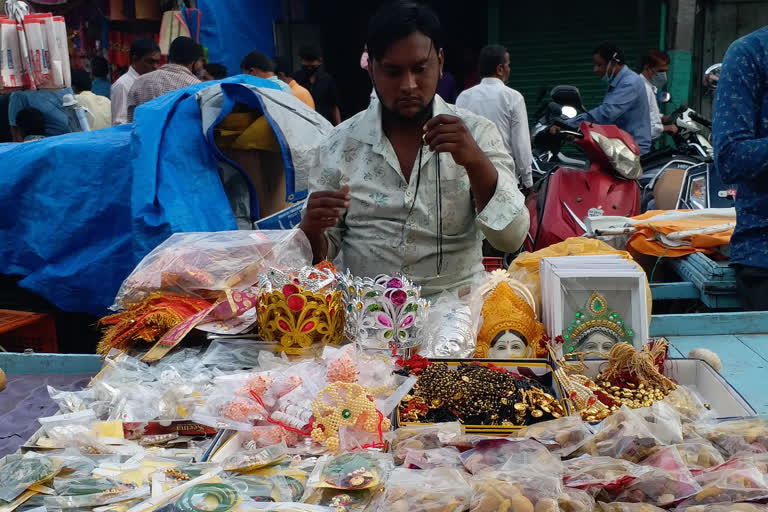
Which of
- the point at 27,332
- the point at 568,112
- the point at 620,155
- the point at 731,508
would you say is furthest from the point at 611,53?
the point at 731,508

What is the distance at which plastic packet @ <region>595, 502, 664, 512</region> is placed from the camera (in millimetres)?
1029

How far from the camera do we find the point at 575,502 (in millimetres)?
1030

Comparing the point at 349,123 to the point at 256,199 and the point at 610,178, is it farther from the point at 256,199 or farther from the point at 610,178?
the point at 610,178

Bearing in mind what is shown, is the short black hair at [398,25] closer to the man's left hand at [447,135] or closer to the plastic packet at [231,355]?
the man's left hand at [447,135]

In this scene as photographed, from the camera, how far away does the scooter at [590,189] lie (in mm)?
4469

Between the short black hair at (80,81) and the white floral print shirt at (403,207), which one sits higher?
the short black hair at (80,81)

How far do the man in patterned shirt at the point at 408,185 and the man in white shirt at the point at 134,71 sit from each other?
148 inches

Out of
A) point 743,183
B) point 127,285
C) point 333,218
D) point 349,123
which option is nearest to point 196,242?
point 127,285

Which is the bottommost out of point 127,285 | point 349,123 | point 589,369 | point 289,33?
point 589,369

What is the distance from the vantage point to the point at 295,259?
6.20ft

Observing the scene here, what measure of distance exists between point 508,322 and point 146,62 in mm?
4574

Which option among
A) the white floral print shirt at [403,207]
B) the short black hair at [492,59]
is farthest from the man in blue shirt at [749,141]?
the short black hair at [492,59]

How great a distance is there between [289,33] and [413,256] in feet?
22.8

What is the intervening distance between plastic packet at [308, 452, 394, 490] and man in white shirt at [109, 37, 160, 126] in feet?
15.6
